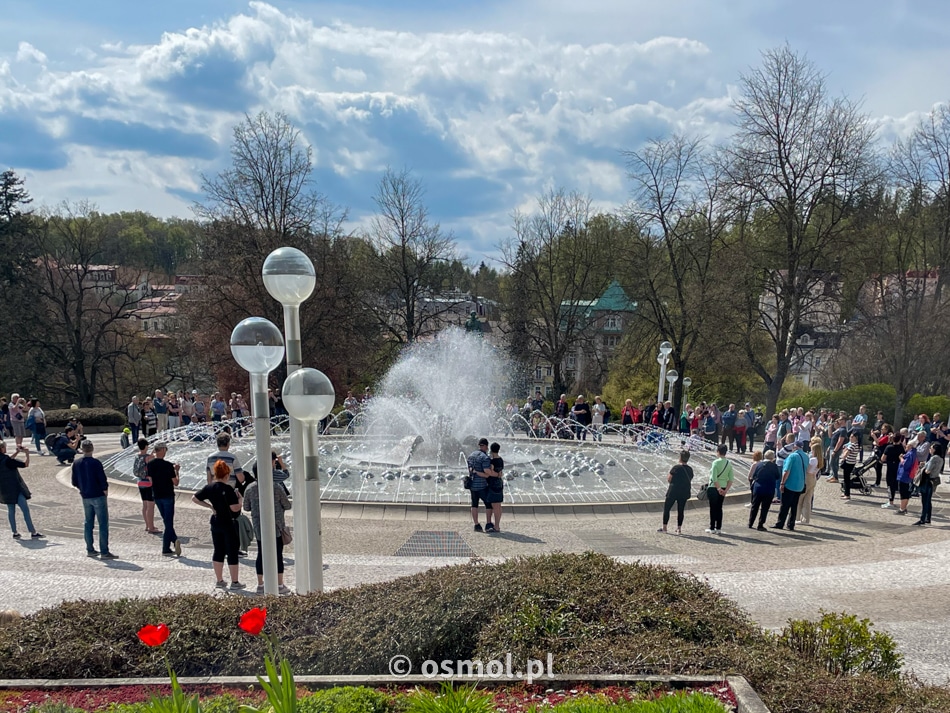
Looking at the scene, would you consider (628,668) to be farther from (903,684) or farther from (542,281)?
(542,281)

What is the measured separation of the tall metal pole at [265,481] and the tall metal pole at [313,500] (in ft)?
1.71

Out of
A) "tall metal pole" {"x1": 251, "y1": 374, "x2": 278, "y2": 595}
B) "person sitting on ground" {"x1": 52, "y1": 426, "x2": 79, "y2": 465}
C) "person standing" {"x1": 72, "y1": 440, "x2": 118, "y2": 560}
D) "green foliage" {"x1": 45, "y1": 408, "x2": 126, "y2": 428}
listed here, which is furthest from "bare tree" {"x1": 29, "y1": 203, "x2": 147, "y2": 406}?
"tall metal pole" {"x1": 251, "y1": 374, "x2": 278, "y2": 595}

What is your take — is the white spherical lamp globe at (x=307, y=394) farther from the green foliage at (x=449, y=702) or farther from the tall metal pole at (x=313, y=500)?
the green foliage at (x=449, y=702)

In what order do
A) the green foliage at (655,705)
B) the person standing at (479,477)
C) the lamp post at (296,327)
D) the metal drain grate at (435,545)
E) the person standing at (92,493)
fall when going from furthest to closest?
the person standing at (479,477) → the metal drain grate at (435,545) → the person standing at (92,493) → the lamp post at (296,327) → the green foliage at (655,705)

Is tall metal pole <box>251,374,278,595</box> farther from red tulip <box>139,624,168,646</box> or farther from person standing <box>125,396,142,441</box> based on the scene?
person standing <box>125,396,142,441</box>

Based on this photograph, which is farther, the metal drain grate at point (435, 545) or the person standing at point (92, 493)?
the metal drain grate at point (435, 545)

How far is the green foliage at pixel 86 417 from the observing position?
25844mm

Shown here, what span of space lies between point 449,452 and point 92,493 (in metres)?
9.46

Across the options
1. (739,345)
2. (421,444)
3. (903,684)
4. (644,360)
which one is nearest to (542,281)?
(644,360)

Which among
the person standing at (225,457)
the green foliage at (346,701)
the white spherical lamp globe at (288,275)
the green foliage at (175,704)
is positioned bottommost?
the green foliage at (346,701)

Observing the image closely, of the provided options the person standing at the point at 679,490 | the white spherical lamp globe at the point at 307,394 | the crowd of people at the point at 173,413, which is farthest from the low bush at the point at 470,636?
the crowd of people at the point at 173,413

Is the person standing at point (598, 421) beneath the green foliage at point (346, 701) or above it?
beneath

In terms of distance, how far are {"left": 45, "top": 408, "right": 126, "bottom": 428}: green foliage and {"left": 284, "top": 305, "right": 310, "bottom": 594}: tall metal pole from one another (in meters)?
22.6

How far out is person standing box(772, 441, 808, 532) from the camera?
A: 1218 centimetres
